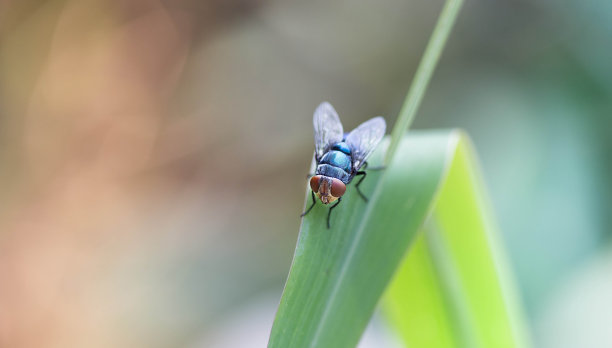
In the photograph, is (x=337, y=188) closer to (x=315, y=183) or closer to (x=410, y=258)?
(x=315, y=183)

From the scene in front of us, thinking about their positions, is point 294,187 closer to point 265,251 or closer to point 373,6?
point 265,251

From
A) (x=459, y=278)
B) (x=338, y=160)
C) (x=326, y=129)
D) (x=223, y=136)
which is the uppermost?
(x=223, y=136)

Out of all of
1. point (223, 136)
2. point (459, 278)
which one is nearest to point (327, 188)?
point (459, 278)

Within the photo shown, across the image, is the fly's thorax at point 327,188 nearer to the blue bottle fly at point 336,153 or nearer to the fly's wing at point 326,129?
the blue bottle fly at point 336,153

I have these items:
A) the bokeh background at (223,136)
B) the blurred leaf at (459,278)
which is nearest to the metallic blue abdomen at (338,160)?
the blurred leaf at (459,278)

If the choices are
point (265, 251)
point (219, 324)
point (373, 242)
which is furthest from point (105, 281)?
point (373, 242)

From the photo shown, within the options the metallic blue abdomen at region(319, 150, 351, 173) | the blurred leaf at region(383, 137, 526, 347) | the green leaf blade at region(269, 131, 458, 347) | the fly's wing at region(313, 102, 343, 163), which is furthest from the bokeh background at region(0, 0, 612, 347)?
the green leaf blade at region(269, 131, 458, 347)
